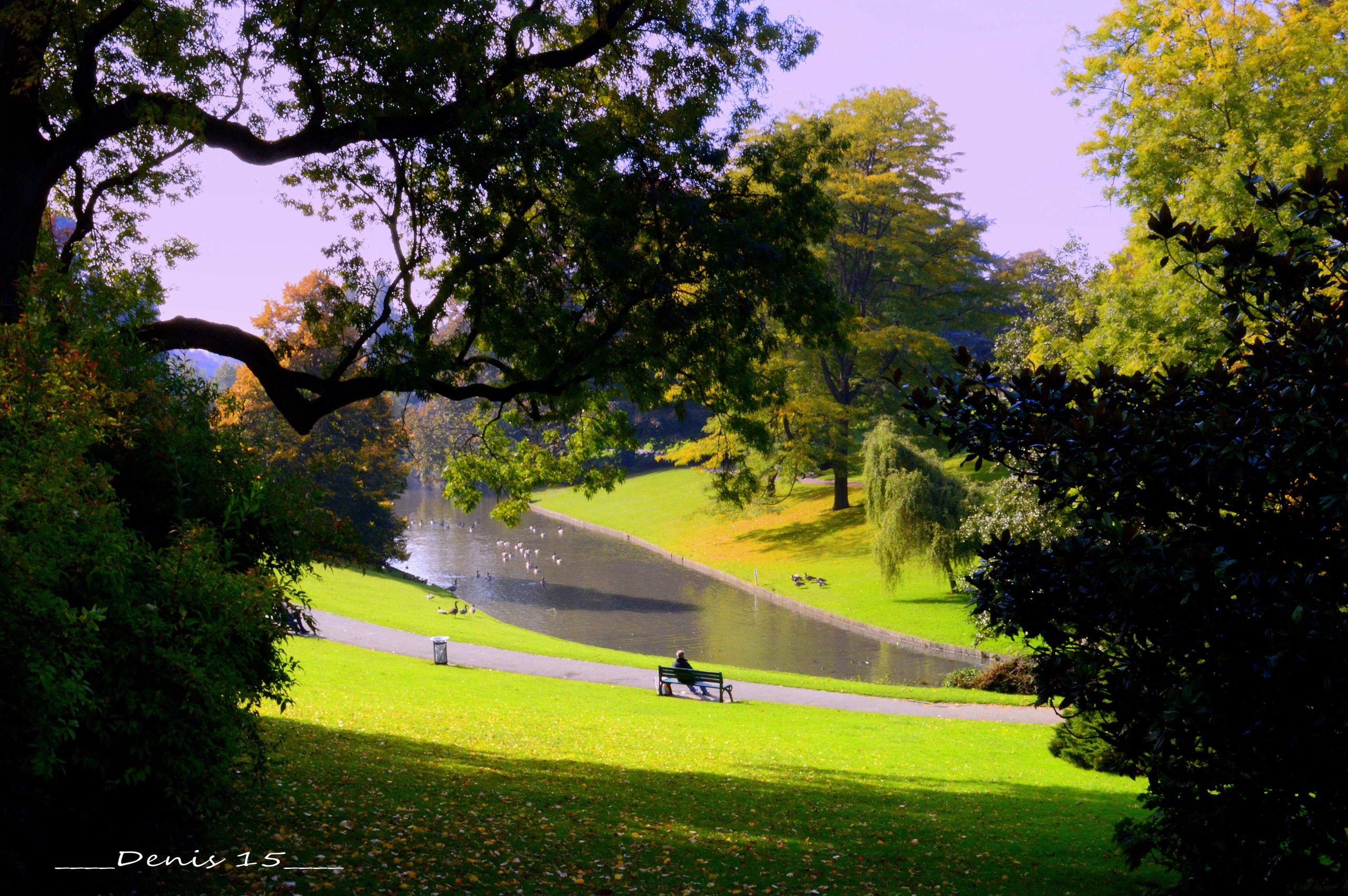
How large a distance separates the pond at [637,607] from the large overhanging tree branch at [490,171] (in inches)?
406

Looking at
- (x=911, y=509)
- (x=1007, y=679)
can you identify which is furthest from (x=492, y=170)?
(x=911, y=509)

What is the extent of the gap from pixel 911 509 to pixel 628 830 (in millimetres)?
26614

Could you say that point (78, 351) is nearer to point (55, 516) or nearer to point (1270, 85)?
point (55, 516)

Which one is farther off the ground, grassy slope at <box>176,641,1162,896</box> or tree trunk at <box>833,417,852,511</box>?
tree trunk at <box>833,417,852,511</box>

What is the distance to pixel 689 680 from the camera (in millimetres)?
19391

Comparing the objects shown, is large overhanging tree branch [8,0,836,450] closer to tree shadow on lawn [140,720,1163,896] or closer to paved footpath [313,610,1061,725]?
tree shadow on lawn [140,720,1163,896]

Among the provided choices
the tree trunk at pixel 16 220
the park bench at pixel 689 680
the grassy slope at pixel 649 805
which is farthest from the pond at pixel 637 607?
the tree trunk at pixel 16 220

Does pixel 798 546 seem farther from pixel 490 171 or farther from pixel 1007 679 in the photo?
pixel 490 171

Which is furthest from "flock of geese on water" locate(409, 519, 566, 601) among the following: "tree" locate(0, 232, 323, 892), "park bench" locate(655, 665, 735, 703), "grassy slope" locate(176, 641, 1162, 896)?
"tree" locate(0, 232, 323, 892)

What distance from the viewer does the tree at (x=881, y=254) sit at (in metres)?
43.9

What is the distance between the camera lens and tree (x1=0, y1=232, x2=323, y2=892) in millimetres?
4355

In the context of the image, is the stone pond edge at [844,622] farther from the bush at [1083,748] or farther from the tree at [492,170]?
the tree at [492,170]

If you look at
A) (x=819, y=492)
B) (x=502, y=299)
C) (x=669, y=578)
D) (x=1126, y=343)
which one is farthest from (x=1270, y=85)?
(x=819, y=492)

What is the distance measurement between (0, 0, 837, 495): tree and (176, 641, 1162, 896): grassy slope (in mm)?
4617
